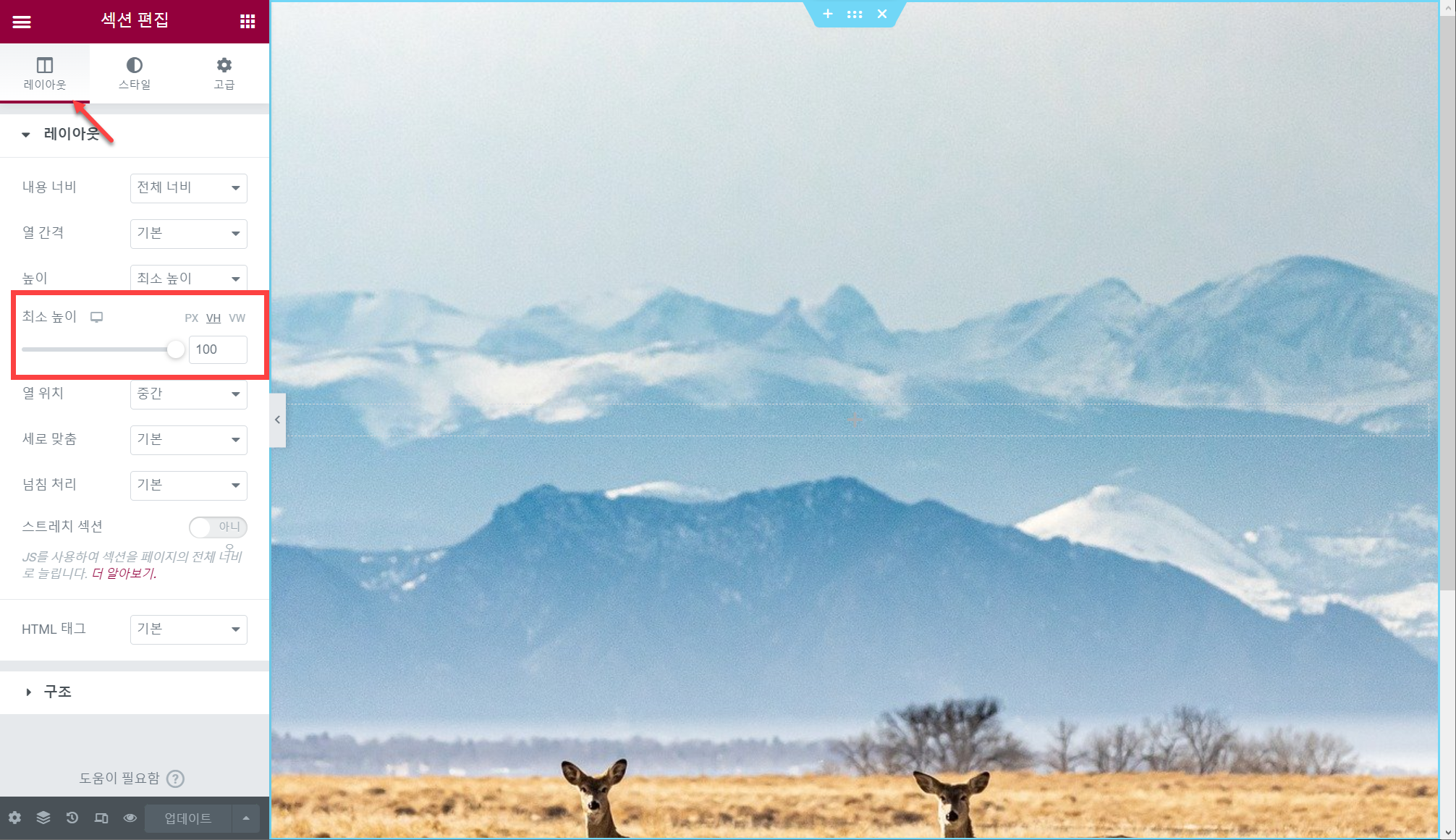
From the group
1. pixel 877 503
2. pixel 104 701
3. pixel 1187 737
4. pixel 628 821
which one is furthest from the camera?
pixel 877 503

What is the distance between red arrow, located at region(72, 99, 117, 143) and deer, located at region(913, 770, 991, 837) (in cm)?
517

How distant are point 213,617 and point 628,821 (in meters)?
6.03

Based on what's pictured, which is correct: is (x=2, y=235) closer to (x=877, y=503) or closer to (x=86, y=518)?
(x=86, y=518)

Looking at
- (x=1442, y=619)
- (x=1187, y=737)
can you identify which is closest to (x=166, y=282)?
(x=1442, y=619)

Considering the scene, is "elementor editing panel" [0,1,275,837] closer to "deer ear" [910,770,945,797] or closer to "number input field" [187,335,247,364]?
"number input field" [187,335,247,364]

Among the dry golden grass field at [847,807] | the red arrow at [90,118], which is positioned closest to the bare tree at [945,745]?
the dry golden grass field at [847,807]

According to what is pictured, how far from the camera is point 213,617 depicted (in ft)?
23.5

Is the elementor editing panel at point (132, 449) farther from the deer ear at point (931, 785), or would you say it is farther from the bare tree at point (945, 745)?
the bare tree at point (945, 745)

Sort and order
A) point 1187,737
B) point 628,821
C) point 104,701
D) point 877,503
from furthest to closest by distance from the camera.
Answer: point 877,503 → point 1187,737 → point 628,821 → point 104,701

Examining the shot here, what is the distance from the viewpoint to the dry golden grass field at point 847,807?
1070 cm

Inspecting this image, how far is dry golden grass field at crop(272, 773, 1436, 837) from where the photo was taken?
10.7 meters

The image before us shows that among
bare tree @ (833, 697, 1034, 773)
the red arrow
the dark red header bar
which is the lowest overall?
bare tree @ (833, 697, 1034, 773)

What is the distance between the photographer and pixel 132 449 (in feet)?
23.5

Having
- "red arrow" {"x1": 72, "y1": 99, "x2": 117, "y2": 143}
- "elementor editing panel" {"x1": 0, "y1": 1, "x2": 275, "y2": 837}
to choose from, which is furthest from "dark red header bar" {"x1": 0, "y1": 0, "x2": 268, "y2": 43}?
"red arrow" {"x1": 72, "y1": 99, "x2": 117, "y2": 143}
